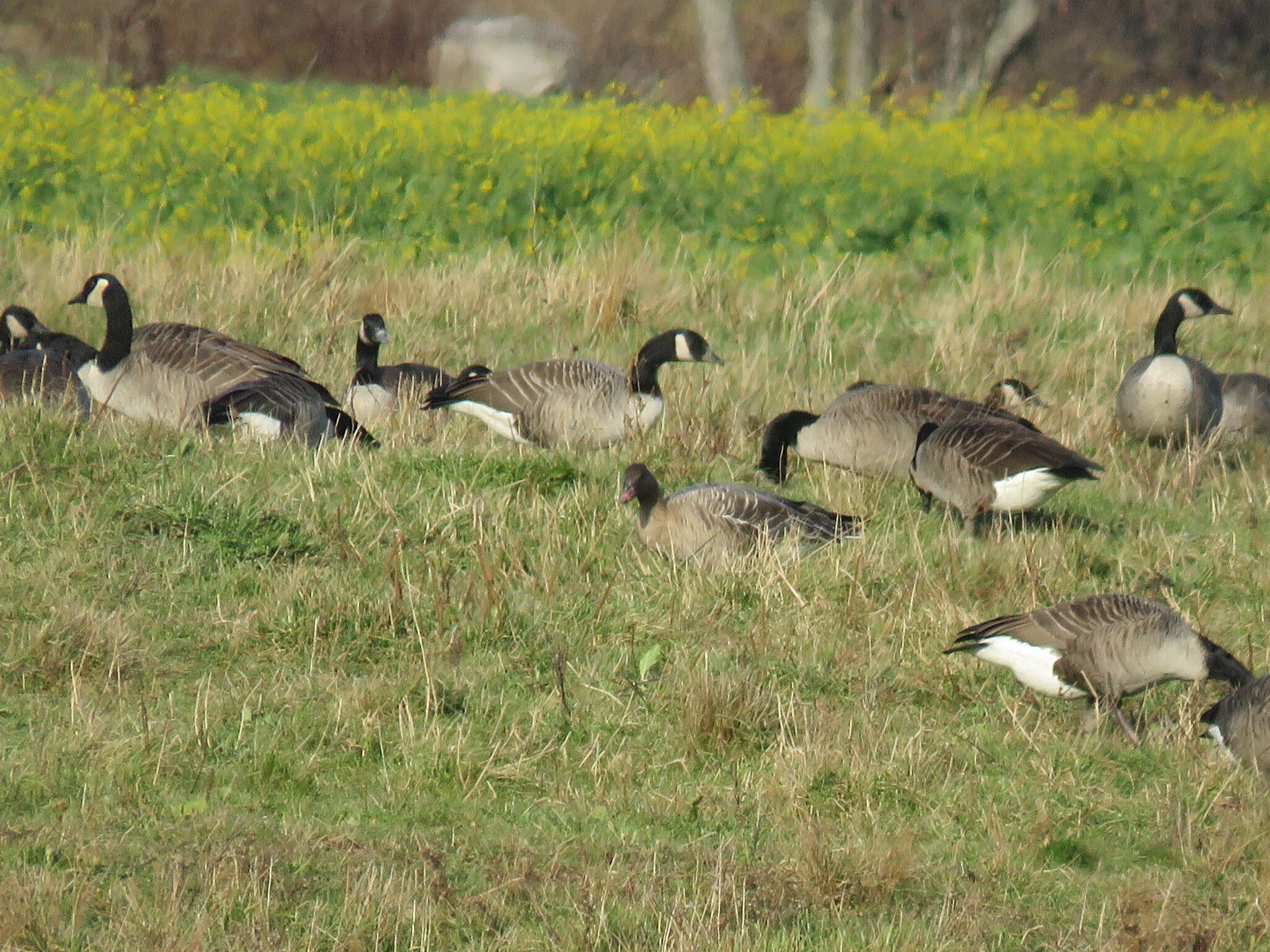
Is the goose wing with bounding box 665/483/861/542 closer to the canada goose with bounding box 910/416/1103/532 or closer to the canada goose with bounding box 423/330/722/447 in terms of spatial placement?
the canada goose with bounding box 910/416/1103/532

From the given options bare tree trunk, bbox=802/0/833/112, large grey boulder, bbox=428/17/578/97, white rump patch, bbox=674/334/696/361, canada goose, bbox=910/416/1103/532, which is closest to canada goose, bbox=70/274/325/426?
white rump patch, bbox=674/334/696/361

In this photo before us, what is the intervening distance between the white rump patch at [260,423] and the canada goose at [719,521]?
2.07 meters

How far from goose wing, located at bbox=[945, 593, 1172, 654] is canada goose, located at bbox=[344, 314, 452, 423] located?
4.74 metres

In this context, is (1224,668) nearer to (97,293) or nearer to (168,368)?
(168,368)

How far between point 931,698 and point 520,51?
32.7m

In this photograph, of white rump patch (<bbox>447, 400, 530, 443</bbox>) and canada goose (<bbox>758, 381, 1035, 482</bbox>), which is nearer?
canada goose (<bbox>758, 381, 1035, 482</bbox>)

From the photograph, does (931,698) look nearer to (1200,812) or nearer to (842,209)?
(1200,812)

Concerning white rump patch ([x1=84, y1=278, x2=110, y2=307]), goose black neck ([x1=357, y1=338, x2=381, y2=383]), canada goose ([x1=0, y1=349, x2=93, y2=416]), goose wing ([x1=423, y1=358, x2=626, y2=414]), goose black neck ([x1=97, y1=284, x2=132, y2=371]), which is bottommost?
goose wing ([x1=423, y1=358, x2=626, y2=414])

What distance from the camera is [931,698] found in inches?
238

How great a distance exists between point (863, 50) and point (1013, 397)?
18.4 m

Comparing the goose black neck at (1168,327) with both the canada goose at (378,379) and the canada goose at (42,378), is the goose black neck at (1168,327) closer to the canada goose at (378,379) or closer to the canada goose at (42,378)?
the canada goose at (378,379)

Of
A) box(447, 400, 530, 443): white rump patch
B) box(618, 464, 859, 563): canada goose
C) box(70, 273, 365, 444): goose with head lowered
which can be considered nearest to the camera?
box(618, 464, 859, 563): canada goose

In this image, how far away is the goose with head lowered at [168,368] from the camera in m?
9.18

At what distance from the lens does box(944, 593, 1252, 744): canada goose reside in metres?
5.83
